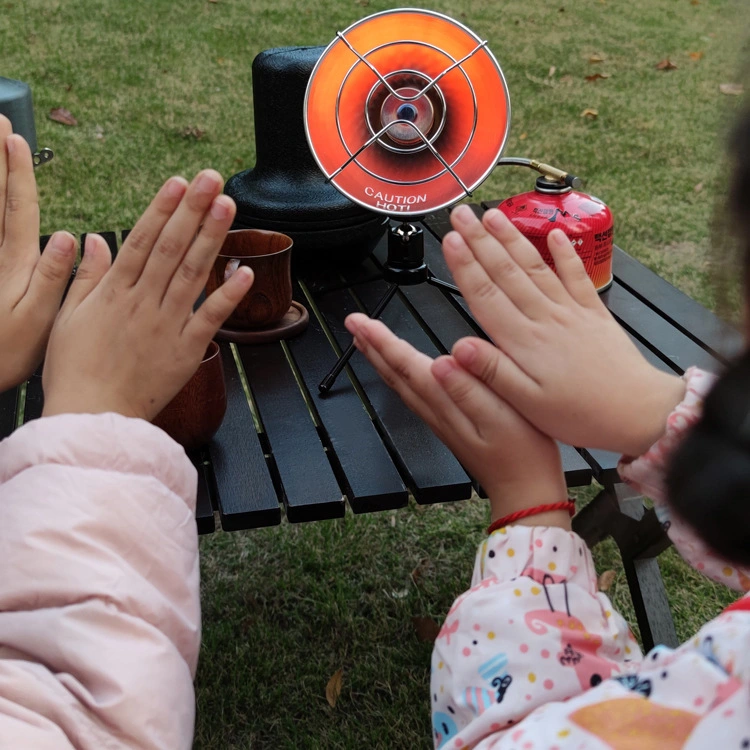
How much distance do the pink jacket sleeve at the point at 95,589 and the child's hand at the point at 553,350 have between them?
1.24ft

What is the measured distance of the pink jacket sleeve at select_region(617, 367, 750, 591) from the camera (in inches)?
37.6

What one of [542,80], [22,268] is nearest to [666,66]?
[542,80]

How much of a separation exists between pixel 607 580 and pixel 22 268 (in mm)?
1592

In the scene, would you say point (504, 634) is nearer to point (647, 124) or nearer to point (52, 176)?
point (52, 176)

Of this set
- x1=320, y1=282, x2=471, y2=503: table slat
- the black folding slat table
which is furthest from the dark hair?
x1=320, y1=282, x2=471, y2=503: table slat

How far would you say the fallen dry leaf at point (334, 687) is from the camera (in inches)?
70.7

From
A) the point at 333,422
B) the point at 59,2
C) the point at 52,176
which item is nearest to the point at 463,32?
the point at 333,422

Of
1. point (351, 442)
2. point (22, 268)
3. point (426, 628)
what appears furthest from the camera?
point (426, 628)

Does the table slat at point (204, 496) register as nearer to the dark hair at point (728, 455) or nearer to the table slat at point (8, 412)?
the table slat at point (8, 412)

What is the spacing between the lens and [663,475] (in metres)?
0.93

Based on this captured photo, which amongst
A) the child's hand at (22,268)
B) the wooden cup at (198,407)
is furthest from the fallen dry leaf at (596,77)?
the child's hand at (22,268)

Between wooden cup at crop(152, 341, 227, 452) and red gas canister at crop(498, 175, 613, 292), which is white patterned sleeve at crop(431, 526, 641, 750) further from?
red gas canister at crop(498, 175, 613, 292)

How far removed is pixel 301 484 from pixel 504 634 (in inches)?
22.5

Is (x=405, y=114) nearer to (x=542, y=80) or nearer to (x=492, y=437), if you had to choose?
(x=492, y=437)
